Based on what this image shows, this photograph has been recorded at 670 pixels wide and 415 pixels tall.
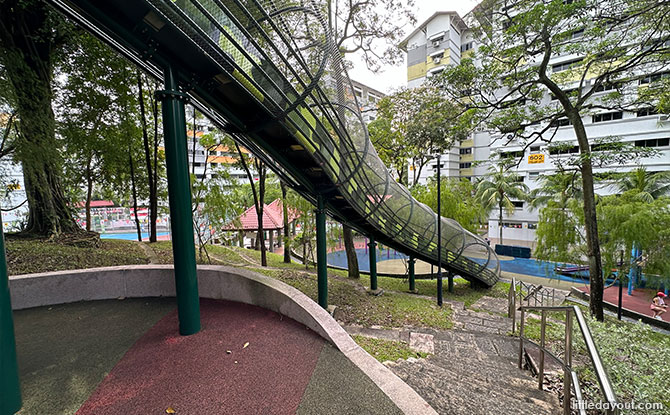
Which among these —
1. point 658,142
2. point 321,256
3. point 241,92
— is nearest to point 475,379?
point 321,256

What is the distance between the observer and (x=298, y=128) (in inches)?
181

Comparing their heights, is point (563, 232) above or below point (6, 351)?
below

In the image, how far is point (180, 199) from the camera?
3471 millimetres

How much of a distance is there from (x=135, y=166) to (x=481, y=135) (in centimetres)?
3084

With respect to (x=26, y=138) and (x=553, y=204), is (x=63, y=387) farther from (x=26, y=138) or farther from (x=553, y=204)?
(x=553, y=204)

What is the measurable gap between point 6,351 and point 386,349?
4.67 meters

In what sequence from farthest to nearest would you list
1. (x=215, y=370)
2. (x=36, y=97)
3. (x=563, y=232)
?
(x=563, y=232) < (x=36, y=97) < (x=215, y=370)

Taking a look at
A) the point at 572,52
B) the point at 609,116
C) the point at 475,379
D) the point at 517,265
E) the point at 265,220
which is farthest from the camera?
the point at 517,265

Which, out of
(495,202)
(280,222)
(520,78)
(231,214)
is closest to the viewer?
(520,78)

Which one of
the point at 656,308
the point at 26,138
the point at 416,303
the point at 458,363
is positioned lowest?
the point at 656,308

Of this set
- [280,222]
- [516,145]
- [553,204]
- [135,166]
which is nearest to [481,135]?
[516,145]

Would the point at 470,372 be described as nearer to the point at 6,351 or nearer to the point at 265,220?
the point at 6,351

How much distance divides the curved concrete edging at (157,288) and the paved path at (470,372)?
1.48 meters

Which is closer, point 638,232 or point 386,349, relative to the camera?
point 386,349
